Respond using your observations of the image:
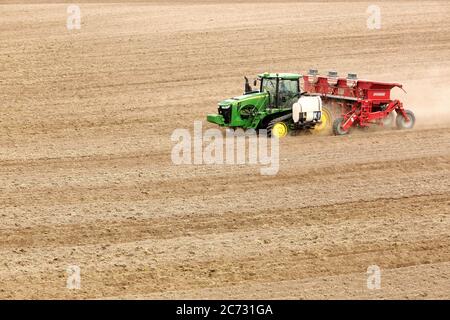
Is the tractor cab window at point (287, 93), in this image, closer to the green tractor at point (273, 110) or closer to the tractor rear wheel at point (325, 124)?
the green tractor at point (273, 110)

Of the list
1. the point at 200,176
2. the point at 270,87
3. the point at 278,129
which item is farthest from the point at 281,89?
the point at 200,176

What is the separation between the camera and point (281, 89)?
82.4ft

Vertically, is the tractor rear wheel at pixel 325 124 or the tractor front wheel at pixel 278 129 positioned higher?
the tractor rear wheel at pixel 325 124

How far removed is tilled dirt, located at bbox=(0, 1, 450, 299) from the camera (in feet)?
54.1

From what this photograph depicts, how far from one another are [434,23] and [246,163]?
2045cm

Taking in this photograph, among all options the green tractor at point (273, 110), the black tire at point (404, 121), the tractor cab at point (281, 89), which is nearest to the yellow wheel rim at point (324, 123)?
the green tractor at point (273, 110)

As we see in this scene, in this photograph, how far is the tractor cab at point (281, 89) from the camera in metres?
25.0

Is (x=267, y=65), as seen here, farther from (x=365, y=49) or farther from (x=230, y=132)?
(x=230, y=132)

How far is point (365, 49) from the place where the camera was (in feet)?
121

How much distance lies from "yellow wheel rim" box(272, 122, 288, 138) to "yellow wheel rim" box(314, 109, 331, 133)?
967mm

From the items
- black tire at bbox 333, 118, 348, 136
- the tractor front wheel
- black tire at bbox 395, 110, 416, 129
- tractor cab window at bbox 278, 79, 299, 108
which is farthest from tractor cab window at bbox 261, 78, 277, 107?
black tire at bbox 395, 110, 416, 129

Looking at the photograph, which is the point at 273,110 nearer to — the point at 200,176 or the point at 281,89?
the point at 281,89

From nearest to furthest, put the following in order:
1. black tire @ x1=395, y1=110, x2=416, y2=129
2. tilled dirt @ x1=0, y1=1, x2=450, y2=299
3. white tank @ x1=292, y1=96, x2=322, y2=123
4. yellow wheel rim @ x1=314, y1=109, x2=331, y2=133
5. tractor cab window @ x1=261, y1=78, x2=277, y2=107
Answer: tilled dirt @ x1=0, y1=1, x2=450, y2=299
white tank @ x1=292, y1=96, x2=322, y2=123
tractor cab window @ x1=261, y1=78, x2=277, y2=107
yellow wheel rim @ x1=314, y1=109, x2=331, y2=133
black tire @ x1=395, y1=110, x2=416, y2=129

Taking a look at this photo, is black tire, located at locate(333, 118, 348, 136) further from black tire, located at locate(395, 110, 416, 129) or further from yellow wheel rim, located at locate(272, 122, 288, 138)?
black tire, located at locate(395, 110, 416, 129)
